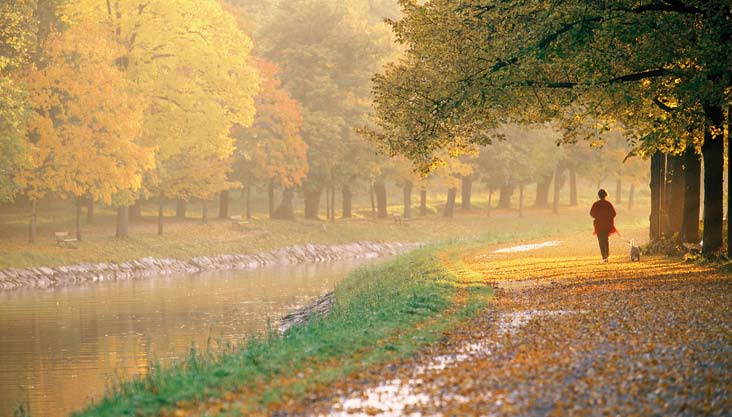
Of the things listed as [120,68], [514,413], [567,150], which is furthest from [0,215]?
[514,413]

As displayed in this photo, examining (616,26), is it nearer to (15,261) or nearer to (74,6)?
(15,261)

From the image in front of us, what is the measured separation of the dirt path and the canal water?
5.14 meters

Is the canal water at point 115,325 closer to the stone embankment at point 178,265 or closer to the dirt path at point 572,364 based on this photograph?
the stone embankment at point 178,265

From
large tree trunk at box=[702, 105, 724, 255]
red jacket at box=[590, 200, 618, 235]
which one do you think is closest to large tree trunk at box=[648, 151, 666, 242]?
red jacket at box=[590, 200, 618, 235]

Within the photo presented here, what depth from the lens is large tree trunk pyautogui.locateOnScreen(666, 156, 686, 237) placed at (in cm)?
2783

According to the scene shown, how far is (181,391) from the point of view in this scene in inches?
415

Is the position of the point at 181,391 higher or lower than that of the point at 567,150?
lower

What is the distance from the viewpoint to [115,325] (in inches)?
978

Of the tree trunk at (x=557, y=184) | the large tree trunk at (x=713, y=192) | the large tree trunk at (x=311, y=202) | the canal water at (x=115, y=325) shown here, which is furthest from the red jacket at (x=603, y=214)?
the tree trunk at (x=557, y=184)

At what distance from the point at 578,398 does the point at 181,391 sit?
14.1 ft

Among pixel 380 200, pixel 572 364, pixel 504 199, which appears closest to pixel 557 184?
pixel 504 199

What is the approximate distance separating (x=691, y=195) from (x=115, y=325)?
15616mm

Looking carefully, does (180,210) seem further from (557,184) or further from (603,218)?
(603,218)

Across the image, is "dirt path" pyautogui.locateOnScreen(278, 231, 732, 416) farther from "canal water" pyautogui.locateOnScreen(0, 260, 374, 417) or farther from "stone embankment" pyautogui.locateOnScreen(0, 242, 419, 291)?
"stone embankment" pyautogui.locateOnScreen(0, 242, 419, 291)
